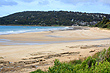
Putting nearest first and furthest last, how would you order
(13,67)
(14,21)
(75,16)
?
(13,67), (14,21), (75,16)

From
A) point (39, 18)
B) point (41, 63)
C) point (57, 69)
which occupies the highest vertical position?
point (39, 18)

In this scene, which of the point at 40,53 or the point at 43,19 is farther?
the point at 43,19

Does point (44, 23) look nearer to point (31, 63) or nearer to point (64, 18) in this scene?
point (64, 18)

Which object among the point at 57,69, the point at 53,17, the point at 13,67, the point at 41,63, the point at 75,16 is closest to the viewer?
the point at 57,69

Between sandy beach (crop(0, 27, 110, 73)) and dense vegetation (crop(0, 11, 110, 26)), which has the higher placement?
dense vegetation (crop(0, 11, 110, 26))

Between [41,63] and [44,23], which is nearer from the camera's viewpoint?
[41,63]

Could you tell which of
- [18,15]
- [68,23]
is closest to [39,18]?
[18,15]

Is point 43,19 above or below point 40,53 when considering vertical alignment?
above

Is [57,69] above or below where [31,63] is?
above

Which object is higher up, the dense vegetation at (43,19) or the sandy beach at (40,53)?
the dense vegetation at (43,19)

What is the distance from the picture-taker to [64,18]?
16562cm

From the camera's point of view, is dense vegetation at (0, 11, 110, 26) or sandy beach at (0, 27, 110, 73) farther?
dense vegetation at (0, 11, 110, 26)

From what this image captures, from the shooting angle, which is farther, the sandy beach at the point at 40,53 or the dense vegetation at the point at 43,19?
the dense vegetation at the point at 43,19

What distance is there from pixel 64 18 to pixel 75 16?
1884 centimetres
